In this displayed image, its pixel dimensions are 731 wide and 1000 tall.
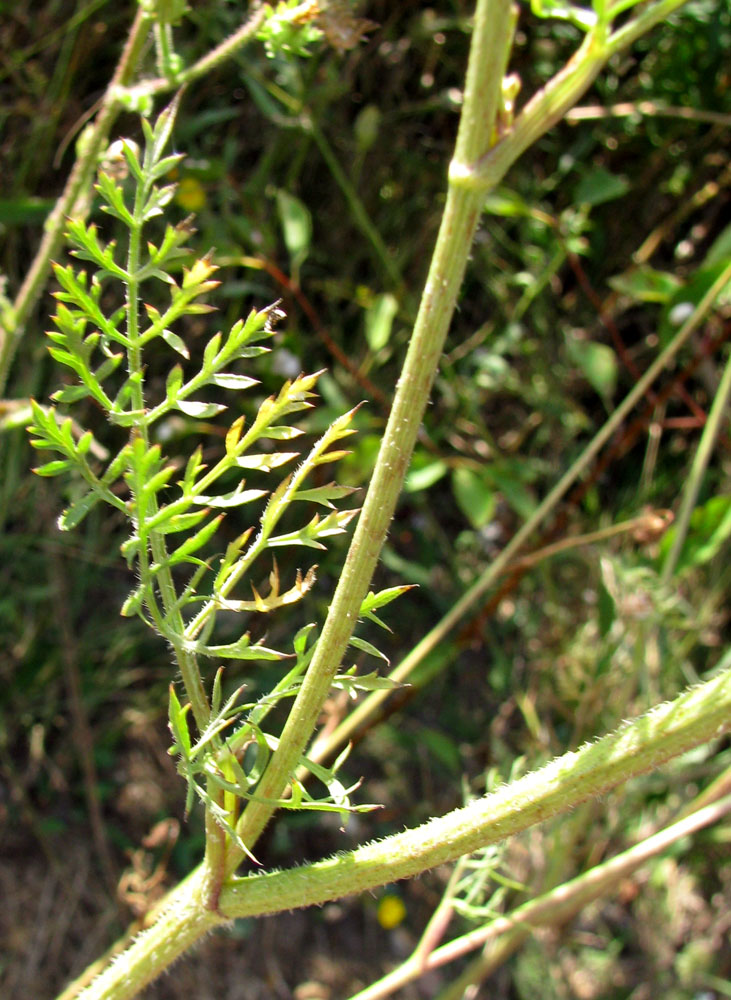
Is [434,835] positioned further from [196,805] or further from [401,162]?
[401,162]

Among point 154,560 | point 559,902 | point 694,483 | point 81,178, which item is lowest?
point 559,902

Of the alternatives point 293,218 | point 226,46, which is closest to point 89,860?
point 293,218

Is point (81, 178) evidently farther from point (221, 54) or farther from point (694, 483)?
point (694, 483)

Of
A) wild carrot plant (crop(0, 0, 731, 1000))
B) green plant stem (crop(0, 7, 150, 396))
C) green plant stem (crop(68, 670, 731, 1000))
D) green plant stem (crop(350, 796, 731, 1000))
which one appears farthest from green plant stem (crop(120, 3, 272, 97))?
green plant stem (crop(350, 796, 731, 1000))

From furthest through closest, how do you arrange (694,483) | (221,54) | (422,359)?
(694,483)
(221,54)
(422,359)

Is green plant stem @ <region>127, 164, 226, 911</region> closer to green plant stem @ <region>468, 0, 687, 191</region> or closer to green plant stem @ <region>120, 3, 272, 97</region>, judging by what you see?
green plant stem @ <region>468, 0, 687, 191</region>

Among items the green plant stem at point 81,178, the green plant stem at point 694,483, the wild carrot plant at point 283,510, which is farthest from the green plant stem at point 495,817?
the green plant stem at point 694,483

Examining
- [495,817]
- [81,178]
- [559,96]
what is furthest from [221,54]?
[495,817]
